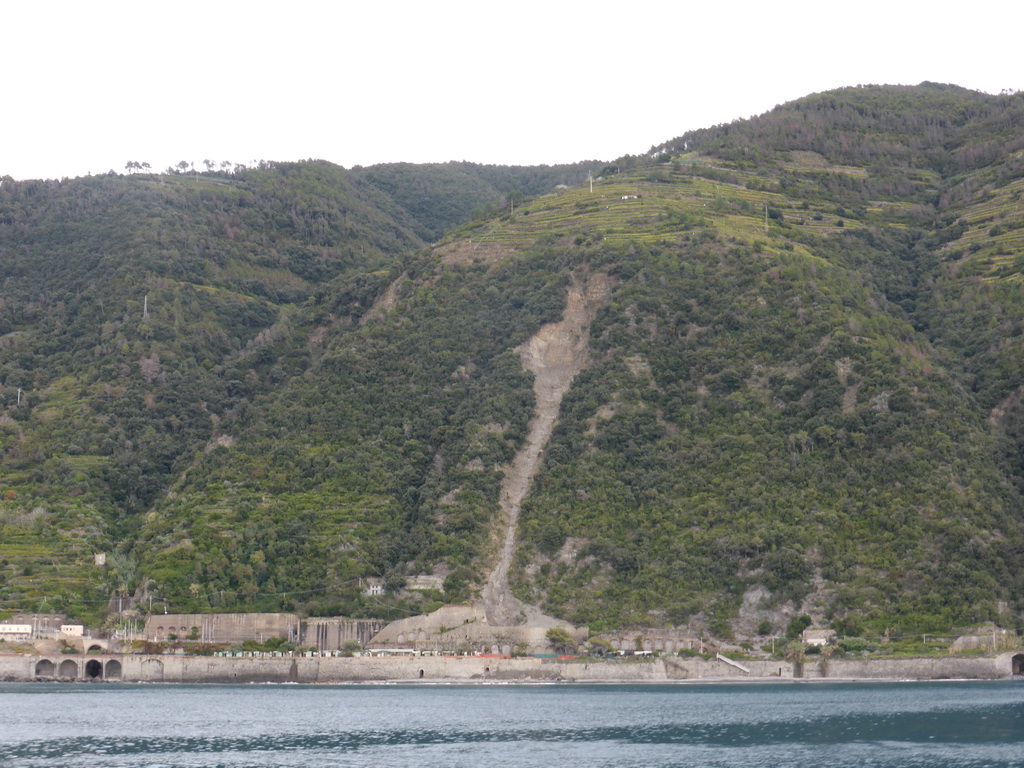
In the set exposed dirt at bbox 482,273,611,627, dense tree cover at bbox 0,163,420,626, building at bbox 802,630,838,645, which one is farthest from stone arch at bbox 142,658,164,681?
building at bbox 802,630,838,645

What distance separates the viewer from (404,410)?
15688 cm

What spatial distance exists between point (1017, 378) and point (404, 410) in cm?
6153

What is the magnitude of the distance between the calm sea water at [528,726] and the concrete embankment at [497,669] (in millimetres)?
1611

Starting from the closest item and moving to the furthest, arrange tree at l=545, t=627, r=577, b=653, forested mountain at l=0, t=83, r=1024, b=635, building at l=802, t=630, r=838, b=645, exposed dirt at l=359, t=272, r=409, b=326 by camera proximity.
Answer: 1. building at l=802, t=630, r=838, b=645
2. tree at l=545, t=627, r=577, b=653
3. forested mountain at l=0, t=83, r=1024, b=635
4. exposed dirt at l=359, t=272, r=409, b=326

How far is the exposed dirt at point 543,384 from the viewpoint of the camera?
13288cm

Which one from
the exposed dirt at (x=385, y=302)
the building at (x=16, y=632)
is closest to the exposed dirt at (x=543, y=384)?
the exposed dirt at (x=385, y=302)

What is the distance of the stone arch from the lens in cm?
13212

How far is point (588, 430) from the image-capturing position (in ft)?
481

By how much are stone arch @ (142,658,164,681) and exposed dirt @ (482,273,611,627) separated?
29.2m

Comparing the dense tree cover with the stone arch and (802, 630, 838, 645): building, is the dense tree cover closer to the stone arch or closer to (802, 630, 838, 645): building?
the stone arch

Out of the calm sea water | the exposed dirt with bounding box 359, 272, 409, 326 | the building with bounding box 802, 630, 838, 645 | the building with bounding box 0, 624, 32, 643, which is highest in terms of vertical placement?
the exposed dirt with bounding box 359, 272, 409, 326

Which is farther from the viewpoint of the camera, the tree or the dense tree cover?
the dense tree cover

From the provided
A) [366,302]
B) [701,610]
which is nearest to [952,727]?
[701,610]

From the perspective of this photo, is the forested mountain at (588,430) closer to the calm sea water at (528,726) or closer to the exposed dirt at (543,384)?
the exposed dirt at (543,384)
